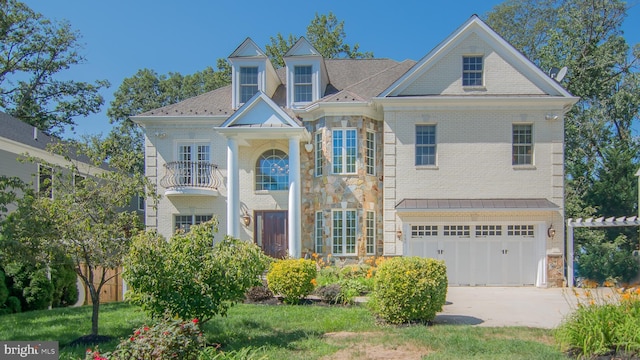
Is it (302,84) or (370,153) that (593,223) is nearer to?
(370,153)

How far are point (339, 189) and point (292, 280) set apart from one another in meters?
5.47

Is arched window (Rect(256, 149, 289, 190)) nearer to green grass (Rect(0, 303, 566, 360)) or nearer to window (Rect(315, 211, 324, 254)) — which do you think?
window (Rect(315, 211, 324, 254))

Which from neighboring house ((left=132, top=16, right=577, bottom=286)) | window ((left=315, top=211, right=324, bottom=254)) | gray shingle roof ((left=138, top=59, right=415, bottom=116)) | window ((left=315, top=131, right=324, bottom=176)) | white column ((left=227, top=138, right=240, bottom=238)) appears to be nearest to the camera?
neighboring house ((left=132, top=16, right=577, bottom=286))

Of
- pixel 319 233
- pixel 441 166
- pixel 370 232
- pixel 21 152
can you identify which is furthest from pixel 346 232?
pixel 21 152

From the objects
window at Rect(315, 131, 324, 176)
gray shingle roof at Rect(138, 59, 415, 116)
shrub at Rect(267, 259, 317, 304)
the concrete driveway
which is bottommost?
the concrete driveway

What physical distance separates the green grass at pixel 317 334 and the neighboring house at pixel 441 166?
5821 mm

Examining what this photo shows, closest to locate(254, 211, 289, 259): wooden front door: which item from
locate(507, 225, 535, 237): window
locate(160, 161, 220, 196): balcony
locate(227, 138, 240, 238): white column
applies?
locate(227, 138, 240, 238): white column

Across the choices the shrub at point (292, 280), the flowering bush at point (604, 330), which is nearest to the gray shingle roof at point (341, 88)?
the shrub at point (292, 280)

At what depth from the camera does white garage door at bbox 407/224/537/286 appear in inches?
668

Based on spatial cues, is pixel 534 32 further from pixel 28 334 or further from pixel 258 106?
pixel 28 334

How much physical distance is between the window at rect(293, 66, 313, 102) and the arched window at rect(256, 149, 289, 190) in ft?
6.95

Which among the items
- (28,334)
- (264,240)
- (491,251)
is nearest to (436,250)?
(491,251)

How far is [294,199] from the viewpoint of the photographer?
17.2 m

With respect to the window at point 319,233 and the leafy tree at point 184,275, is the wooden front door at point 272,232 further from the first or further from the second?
the leafy tree at point 184,275
